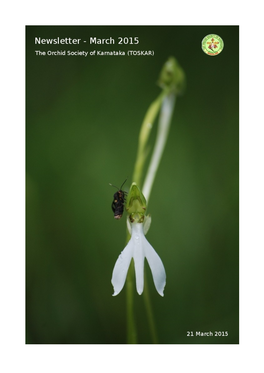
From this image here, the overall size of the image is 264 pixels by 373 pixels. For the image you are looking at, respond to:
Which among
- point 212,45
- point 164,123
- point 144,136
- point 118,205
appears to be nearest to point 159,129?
point 164,123

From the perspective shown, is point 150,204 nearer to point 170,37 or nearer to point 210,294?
point 210,294

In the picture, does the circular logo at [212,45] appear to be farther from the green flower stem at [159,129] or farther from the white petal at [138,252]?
the white petal at [138,252]

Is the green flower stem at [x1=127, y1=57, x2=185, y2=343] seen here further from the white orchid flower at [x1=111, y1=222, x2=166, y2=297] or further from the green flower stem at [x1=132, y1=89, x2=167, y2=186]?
the white orchid flower at [x1=111, y1=222, x2=166, y2=297]

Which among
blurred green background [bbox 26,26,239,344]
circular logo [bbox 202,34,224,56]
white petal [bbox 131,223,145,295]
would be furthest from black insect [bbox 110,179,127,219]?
circular logo [bbox 202,34,224,56]

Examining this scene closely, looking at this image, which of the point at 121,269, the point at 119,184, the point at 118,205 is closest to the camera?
the point at 121,269

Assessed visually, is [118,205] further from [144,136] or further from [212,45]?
[212,45]

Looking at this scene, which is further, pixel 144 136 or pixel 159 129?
pixel 159 129

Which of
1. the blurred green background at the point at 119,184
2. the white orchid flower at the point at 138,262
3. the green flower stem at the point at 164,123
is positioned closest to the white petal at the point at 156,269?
the white orchid flower at the point at 138,262
